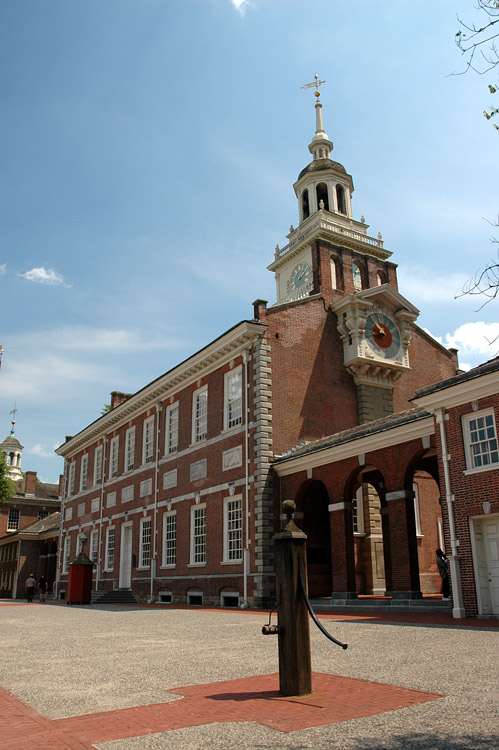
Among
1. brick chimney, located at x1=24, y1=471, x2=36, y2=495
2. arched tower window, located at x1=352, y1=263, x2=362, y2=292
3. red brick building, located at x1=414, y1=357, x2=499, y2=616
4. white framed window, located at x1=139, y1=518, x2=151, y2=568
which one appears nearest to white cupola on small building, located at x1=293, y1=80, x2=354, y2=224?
arched tower window, located at x1=352, y1=263, x2=362, y2=292

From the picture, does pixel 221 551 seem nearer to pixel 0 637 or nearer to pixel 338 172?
pixel 0 637

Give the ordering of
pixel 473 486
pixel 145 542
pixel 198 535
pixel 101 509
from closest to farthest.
Answer: 1. pixel 473 486
2. pixel 198 535
3. pixel 145 542
4. pixel 101 509

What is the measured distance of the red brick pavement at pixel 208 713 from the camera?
17.2ft

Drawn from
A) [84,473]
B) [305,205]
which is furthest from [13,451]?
[305,205]

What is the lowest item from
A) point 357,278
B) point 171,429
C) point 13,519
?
point 13,519

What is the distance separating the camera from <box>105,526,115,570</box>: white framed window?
34.9m

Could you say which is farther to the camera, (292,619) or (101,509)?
(101,509)

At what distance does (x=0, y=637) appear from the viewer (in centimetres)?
1344

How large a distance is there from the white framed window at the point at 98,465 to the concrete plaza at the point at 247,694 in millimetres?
27581

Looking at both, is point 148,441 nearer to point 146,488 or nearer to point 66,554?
point 146,488

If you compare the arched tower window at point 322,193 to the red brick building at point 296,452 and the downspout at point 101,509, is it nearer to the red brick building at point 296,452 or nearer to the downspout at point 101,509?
the red brick building at point 296,452

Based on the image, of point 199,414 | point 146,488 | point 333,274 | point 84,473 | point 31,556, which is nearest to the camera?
point 199,414

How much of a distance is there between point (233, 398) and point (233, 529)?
5043mm

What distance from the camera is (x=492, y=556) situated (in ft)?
47.8
